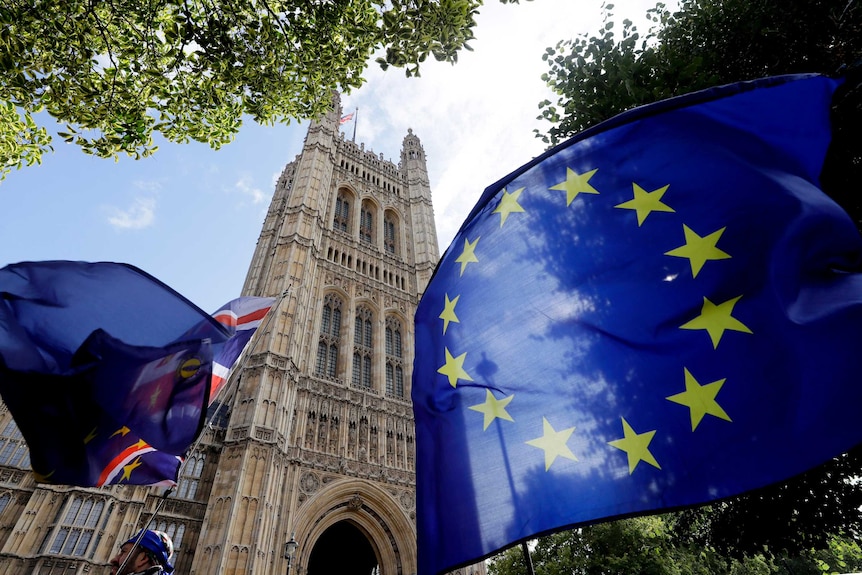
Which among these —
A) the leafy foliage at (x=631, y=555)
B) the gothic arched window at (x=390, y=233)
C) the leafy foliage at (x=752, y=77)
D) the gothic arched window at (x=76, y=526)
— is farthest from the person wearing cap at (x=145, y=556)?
the gothic arched window at (x=390, y=233)

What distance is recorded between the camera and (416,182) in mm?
37750

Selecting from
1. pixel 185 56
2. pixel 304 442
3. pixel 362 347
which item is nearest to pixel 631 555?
pixel 304 442

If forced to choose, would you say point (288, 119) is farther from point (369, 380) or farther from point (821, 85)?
point (369, 380)

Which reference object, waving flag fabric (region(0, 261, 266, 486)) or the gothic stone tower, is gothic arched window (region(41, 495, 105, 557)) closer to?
the gothic stone tower

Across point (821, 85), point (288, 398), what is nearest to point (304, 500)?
point (288, 398)

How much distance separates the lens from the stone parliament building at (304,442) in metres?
14.6

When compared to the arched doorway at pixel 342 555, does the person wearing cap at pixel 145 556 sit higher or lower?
lower

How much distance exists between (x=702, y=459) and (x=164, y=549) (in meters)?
4.87

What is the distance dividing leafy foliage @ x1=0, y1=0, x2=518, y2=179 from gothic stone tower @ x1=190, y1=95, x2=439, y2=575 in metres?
4.99

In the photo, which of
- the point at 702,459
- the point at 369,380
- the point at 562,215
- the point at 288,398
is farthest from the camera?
the point at 369,380

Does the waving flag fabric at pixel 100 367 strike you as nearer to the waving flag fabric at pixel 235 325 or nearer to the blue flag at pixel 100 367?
the blue flag at pixel 100 367

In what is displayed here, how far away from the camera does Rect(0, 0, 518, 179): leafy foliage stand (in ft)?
20.6

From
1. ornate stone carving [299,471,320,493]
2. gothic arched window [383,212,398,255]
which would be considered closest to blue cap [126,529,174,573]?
ornate stone carving [299,471,320,493]

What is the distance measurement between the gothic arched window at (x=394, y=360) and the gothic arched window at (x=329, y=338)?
3.18 metres
